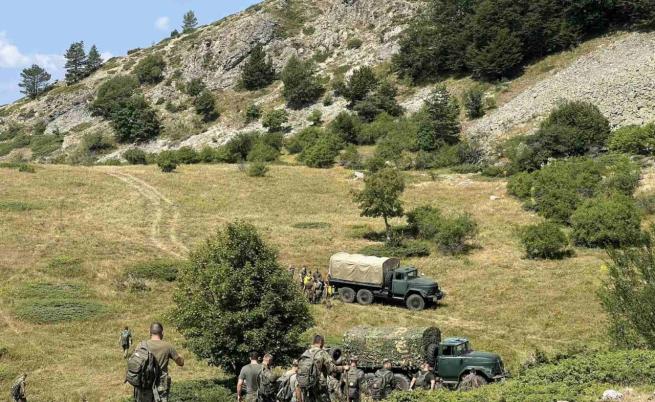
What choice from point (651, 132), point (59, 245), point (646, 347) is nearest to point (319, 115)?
point (651, 132)

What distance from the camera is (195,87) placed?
340ft

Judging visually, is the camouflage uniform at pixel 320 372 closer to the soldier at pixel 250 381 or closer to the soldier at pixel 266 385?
the soldier at pixel 266 385

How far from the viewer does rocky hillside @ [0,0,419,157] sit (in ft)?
320

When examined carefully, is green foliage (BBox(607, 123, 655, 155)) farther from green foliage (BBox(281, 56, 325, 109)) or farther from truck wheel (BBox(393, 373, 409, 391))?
green foliage (BBox(281, 56, 325, 109))

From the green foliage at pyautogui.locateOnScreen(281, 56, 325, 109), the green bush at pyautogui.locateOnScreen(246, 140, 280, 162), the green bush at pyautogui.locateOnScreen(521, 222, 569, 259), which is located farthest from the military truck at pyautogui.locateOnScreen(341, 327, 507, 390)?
the green foliage at pyautogui.locateOnScreen(281, 56, 325, 109)

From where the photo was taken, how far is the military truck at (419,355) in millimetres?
18422

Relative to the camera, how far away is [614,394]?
35.9 ft

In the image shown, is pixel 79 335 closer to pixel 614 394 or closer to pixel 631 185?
pixel 614 394

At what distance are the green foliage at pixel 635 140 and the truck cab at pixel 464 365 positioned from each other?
3986 cm

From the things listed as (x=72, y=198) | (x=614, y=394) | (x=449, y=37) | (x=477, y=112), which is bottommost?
(x=614, y=394)

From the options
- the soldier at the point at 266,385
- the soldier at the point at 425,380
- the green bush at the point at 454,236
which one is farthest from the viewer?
the green bush at the point at 454,236

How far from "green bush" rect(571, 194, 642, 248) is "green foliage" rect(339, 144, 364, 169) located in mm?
31177

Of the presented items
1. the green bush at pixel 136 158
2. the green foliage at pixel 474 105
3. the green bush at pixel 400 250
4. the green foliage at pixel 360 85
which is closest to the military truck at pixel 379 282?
the green bush at pixel 400 250

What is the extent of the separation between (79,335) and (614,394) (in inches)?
873
